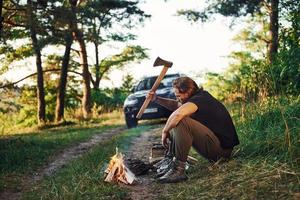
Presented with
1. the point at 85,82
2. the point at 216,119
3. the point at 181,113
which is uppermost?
the point at 85,82

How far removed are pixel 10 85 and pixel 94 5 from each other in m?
5.12

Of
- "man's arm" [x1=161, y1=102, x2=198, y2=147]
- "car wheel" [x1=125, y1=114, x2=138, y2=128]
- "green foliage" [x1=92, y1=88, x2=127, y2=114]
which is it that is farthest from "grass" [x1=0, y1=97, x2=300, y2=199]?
"green foliage" [x1=92, y1=88, x2=127, y2=114]

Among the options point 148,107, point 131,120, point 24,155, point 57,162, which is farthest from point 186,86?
point 131,120

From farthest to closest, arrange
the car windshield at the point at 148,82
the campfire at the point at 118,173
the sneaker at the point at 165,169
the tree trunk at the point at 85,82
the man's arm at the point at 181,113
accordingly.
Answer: the tree trunk at the point at 85,82, the car windshield at the point at 148,82, the sneaker at the point at 165,169, the campfire at the point at 118,173, the man's arm at the point at 181,113

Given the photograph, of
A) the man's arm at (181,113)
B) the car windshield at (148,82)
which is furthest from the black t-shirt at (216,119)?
the car windshield at (148,82)

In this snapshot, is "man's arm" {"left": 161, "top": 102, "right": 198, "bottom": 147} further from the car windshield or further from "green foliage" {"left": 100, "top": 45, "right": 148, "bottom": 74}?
"green foliage" {"left": 100, "top": 45, "right": 148, "bottom": 74}

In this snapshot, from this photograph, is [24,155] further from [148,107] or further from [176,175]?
[148,107]

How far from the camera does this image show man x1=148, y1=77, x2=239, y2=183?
6625 mm

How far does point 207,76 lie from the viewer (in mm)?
30688

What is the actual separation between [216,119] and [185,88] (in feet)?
2.09

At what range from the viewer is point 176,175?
22.0ft

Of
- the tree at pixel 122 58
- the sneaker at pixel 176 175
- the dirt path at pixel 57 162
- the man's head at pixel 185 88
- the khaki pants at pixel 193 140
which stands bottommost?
the dirt path at pixel 57 162

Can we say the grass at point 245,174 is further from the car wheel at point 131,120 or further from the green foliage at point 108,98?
the green foliage at point 108,98

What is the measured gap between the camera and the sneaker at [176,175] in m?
6.66
